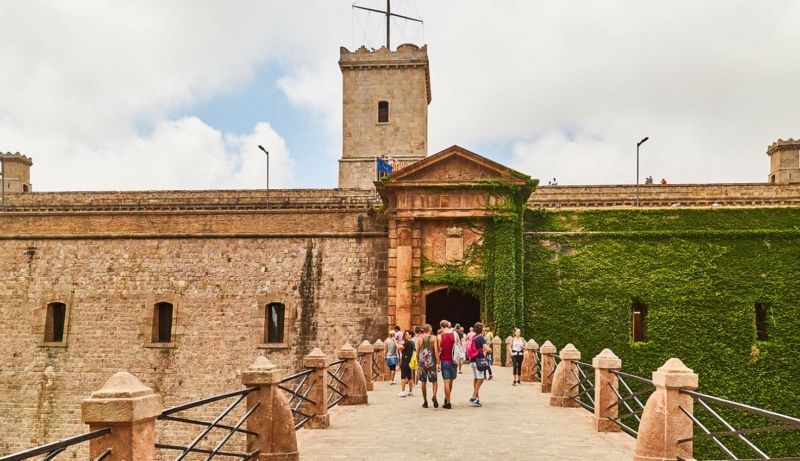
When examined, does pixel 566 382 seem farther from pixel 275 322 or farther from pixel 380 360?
pixel 275 322

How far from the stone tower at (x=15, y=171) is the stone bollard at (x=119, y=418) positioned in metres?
36.1

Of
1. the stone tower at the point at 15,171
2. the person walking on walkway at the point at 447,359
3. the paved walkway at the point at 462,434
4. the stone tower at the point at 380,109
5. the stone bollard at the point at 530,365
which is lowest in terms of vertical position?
the paved walkway at the point at 462,434

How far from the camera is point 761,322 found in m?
25.2

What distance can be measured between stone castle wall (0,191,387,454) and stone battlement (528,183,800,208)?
815cm

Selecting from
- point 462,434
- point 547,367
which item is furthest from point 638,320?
point 462,434

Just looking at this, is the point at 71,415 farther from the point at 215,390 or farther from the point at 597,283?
the point at 597,283

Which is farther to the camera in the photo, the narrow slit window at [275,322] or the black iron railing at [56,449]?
the narrow slit window at [275,322]

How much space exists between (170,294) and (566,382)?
16.6 m

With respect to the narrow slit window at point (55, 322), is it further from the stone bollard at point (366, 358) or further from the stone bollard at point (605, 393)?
the stone bollard at point (605, 393)

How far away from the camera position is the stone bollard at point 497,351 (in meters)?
23.1

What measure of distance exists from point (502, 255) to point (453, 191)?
2.86 meters

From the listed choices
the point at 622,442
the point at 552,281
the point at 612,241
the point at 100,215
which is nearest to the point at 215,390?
the point at 100,215

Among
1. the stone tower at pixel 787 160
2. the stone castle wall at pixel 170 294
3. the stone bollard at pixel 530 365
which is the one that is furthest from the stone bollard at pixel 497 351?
the stone tower at pixel 787 160

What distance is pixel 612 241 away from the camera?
84.8ft
